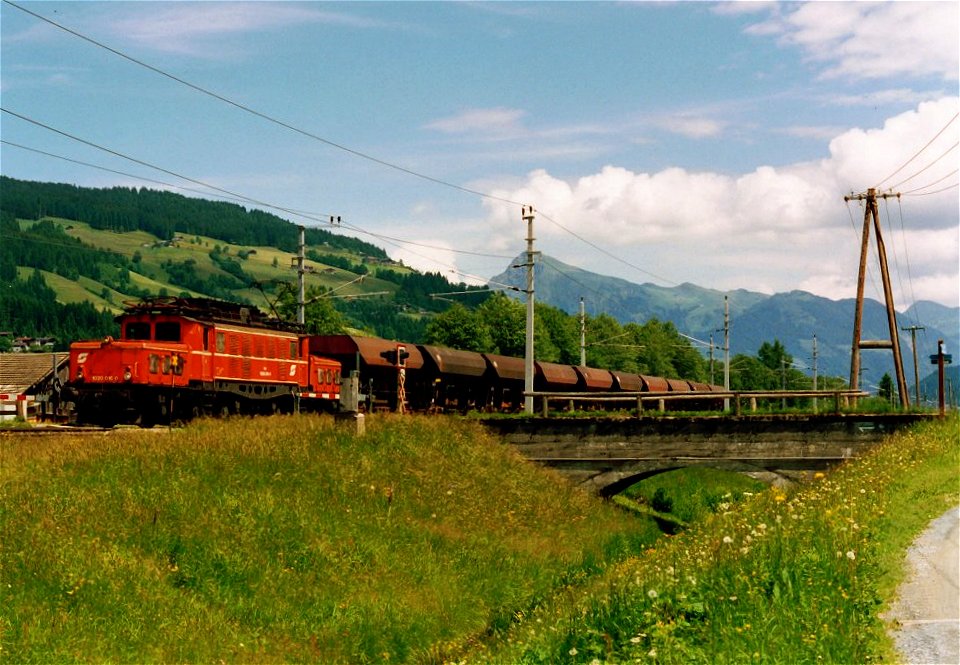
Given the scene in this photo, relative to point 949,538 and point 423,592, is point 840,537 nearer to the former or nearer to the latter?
point 949,538

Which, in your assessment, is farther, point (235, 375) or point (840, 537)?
point (235, 375)

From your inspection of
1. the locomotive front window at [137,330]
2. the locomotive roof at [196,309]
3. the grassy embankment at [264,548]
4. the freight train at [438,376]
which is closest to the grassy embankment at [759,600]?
the grassy embankment at [264,548]

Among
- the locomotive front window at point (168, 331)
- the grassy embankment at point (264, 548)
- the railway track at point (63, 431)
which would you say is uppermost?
the locomotive front window at point (168, 331)

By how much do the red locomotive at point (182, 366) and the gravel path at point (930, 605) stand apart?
26110 mm

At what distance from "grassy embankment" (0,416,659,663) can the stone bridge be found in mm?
5198

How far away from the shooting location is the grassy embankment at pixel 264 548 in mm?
19078

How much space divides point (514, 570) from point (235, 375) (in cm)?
1513

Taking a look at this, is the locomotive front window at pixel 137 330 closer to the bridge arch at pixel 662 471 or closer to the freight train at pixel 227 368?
the freight train at pixel 227 368

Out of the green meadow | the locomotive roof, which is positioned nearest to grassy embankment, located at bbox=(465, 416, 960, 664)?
the green meadow

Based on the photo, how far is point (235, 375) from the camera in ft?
127

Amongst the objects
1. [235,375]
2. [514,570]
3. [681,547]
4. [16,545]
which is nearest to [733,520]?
[681,547]

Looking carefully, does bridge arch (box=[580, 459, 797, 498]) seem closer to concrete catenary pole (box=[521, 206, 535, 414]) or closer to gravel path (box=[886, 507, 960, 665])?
concrete catenary pole (box=[521, 206, 535, 414])

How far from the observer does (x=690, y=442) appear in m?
40.0

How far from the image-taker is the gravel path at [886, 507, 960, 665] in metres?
10.8
